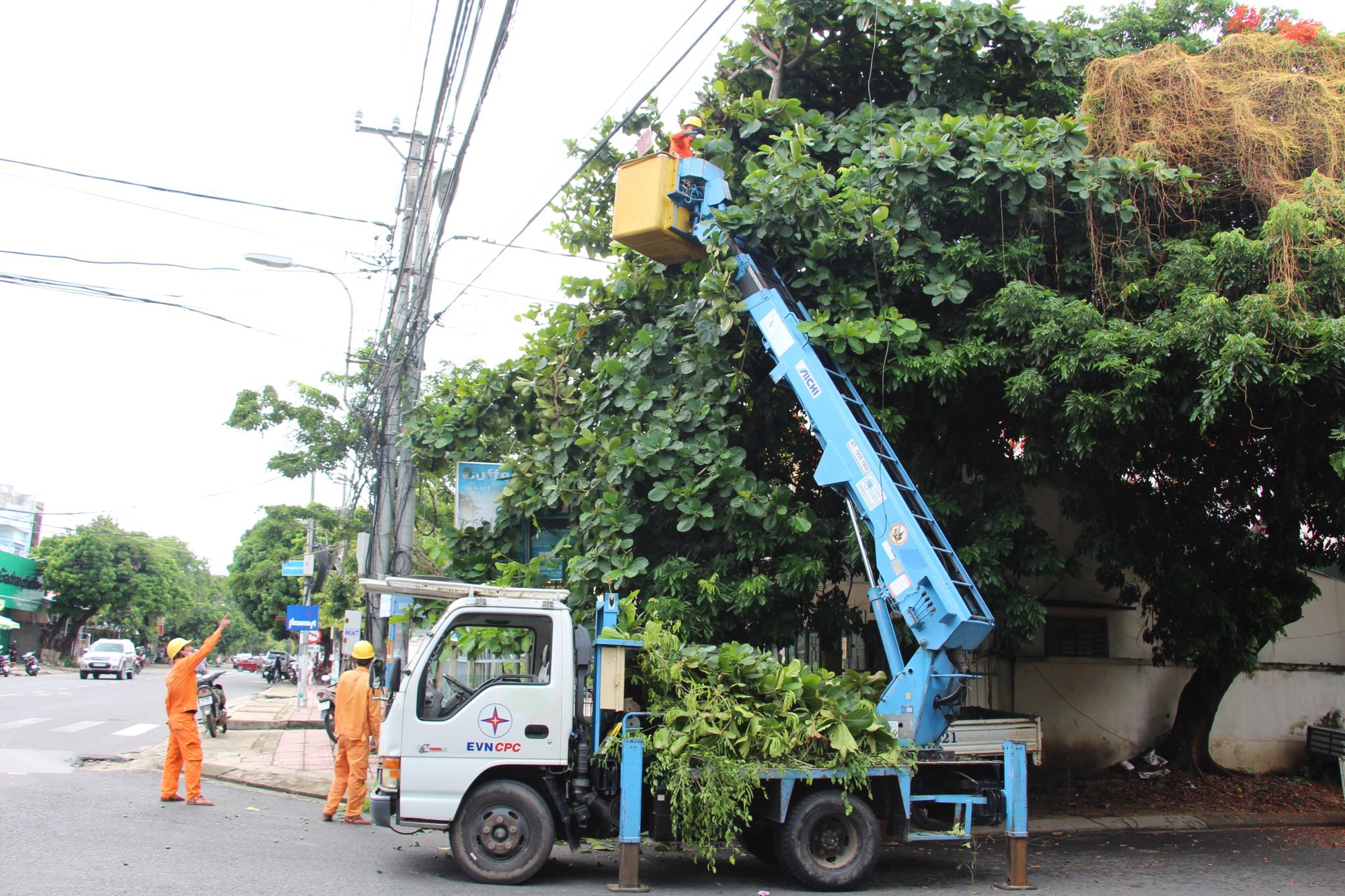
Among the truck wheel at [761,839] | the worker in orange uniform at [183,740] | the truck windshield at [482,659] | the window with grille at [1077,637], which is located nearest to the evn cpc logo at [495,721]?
the truck windshield at [482,659]

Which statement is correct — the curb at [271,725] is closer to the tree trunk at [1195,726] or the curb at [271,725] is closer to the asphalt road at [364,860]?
the asphalt road at [364,860]

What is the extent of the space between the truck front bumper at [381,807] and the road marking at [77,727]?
11569 mm

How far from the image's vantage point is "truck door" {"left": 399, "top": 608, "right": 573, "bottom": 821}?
6.91 m

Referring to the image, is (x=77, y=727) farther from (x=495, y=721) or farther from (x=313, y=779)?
(x=495, y=721)

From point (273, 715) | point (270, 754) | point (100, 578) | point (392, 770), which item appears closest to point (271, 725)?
point (273, 715)

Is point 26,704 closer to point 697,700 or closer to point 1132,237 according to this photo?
point 697,700

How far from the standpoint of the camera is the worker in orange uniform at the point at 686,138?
960 centimetres

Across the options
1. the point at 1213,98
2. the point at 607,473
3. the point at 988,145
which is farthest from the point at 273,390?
the point at 1213,98

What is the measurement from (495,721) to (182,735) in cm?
425

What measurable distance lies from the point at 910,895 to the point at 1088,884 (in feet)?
5.41

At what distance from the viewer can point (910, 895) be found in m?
7.01

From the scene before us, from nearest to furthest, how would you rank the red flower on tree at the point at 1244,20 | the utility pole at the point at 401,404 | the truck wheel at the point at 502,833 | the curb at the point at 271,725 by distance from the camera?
1. the truck wheel at the point at 502,833
2. the red flower on tree at the point at 1244,20
3. the utility pole at the point at 401,404
4. the curb at the point at 271,725

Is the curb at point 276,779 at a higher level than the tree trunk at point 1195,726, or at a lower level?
lower

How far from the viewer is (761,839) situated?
7.69 m
